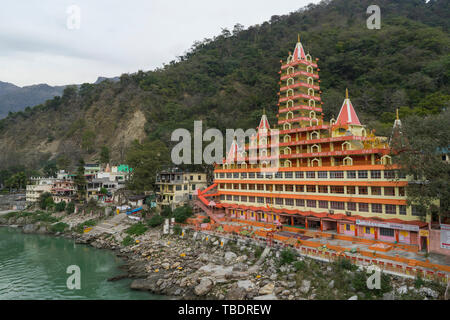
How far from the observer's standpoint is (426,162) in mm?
21797

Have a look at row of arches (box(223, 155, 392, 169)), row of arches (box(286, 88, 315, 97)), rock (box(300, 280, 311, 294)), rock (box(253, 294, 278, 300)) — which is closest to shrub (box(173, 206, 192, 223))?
row of arches (box(223, 155, 392, 169))

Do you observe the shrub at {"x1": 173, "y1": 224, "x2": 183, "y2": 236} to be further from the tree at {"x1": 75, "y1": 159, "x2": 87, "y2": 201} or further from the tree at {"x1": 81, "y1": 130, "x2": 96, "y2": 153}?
the tree at {"x1": 81, "y1": 130, "x2": 96, "y2": 153}

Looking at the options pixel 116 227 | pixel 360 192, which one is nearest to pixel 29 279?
pixel 116 227

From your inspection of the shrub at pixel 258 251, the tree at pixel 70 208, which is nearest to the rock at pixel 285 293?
the shrub at pixel 258 251

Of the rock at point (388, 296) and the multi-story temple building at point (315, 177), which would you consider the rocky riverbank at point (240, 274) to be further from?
the multi-story temple building at point (315, 177)

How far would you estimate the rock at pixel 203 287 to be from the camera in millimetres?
23203

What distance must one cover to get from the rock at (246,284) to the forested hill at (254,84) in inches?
1185

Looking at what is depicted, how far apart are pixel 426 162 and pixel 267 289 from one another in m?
15.1

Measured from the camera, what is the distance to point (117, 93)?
10562 cm

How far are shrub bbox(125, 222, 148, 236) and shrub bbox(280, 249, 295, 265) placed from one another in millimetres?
22346

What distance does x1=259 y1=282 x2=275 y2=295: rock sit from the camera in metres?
21.8

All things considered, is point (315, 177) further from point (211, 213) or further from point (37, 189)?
point (37, 189)

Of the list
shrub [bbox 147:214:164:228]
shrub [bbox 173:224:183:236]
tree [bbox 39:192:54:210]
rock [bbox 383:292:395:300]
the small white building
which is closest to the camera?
rock [bbox 383:292:395:300]
